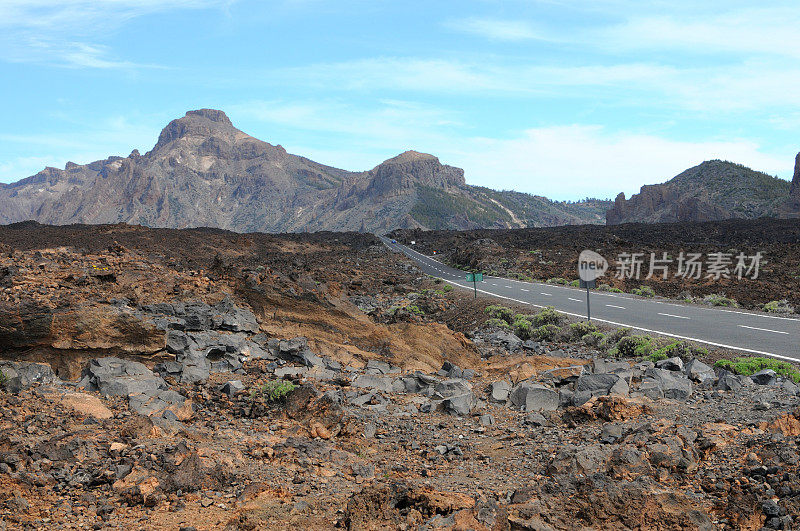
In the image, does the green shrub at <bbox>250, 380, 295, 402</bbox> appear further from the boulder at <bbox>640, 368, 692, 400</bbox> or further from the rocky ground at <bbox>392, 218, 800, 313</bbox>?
the rocky ground at <bbox>392, 218, 800, 313</bbox>

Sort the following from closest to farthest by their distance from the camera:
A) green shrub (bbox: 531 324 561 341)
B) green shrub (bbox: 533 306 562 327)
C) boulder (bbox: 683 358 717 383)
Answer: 1. boulder (bbox: 683 358 717 383)
2. green shrub (bbox: 531 324 561 341)
3. green shrub (bbox: 533 306 562 327)

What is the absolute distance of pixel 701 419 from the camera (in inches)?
300

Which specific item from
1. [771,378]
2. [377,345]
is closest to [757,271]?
[771,378]

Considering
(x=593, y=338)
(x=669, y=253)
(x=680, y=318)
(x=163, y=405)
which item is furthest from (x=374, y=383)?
(x=669, y=253)

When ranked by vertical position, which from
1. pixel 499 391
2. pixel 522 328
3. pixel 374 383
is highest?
pixel 522 328

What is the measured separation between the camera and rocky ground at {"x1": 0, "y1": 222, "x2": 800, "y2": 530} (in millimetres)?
5293

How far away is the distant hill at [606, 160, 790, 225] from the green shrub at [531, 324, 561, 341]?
92.9 m

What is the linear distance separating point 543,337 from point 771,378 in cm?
773

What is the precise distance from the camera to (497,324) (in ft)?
64.4

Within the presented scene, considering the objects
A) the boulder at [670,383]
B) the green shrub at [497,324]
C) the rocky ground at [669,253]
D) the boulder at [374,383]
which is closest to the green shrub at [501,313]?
the green shrub at [497,324]

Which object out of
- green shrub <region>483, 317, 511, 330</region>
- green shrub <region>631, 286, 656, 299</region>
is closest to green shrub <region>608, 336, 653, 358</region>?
green shrub <region>483, 317, 511, 330</region>

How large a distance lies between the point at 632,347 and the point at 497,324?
5855 millimetres

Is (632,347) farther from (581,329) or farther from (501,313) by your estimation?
(501,313)

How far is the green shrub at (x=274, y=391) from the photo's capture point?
28.9ft
